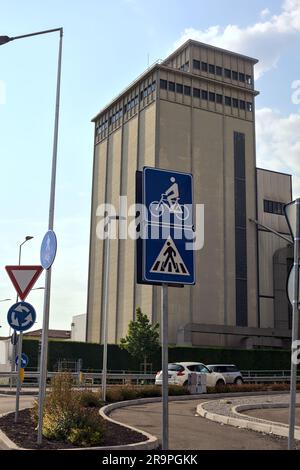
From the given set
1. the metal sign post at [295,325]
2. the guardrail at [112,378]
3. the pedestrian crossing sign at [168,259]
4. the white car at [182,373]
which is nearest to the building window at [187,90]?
the guardrail at [112,378]

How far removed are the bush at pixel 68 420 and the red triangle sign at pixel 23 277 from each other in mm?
2237

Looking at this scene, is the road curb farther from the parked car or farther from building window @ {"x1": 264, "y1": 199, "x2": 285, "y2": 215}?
building window @ {"x1": 264, "y1": 199, "x2": 285, "y2": 215}

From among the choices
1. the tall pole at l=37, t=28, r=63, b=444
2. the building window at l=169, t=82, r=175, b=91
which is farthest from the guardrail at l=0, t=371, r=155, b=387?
the building window at l=169, t=82, r=175, b=91

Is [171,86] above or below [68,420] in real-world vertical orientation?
above

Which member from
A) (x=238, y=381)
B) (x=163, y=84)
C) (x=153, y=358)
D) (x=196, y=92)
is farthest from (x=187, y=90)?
(x=238, y=381)

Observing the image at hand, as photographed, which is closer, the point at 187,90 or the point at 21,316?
the point at 21,316

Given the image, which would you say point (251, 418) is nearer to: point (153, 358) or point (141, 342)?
point (141, 342)

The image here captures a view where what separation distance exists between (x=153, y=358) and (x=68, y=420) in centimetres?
3931

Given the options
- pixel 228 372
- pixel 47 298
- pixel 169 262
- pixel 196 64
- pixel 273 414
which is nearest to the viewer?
pixel 169 262

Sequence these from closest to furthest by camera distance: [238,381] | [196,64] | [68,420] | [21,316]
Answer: [68,420], [21,316], [238,381], [196,64]

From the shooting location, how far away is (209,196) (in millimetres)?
59656

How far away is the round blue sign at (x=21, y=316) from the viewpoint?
12359 millimetres

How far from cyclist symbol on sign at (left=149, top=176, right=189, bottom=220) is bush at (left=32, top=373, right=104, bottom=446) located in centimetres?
540
